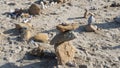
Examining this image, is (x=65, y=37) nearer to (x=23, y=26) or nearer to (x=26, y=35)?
(x=26, y=35)

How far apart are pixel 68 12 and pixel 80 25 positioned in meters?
0.73

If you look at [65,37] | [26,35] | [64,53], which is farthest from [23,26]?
[65,37]

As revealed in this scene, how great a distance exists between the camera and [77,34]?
6.12 m

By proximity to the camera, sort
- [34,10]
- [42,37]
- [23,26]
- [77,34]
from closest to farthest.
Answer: [42,37] → [77,34] → [23,26] → [34,10]

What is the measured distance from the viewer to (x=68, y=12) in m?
7.11

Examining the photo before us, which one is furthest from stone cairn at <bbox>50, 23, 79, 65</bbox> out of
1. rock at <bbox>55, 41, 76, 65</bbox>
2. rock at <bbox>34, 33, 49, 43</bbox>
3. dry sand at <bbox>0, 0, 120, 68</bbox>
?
rock at <bbox>34, 33, 49, 43</bbox>

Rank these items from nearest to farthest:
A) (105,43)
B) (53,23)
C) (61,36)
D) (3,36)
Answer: (61,36) < (105,43) < (3,36) < (53,23)

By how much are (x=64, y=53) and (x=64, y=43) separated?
0.17 m

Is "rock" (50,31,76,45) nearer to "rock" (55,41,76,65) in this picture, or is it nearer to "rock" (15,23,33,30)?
"rock" (55,41,76,65)

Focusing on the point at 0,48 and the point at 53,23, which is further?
the point at 53,23

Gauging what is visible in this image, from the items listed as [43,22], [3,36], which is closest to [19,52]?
[3,36]

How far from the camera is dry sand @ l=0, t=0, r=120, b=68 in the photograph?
17.0 ft

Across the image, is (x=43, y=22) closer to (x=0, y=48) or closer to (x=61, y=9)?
(x=61, y=9)

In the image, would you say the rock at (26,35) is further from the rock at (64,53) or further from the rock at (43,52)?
the rock at (64,53)
